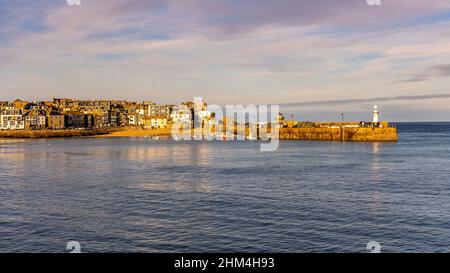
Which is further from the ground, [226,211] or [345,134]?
[345,134]

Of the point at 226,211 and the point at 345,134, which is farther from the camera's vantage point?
the point at 345,134

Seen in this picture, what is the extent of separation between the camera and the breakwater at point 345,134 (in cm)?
13575

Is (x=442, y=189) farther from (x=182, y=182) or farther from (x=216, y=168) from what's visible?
(x=216, y=168)

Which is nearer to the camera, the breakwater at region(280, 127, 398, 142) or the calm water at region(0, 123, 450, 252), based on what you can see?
the calm water at region(0, 123, 450, 252)

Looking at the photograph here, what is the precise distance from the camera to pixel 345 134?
5556 inches

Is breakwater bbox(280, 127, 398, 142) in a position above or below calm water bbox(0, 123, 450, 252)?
above

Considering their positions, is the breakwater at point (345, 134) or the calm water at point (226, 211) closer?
the calm water at point (226, 211)

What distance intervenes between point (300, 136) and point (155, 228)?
130491 mm

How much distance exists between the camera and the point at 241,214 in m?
31.8

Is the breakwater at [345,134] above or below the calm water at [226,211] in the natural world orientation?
above

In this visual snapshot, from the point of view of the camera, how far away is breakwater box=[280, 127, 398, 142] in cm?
13575
